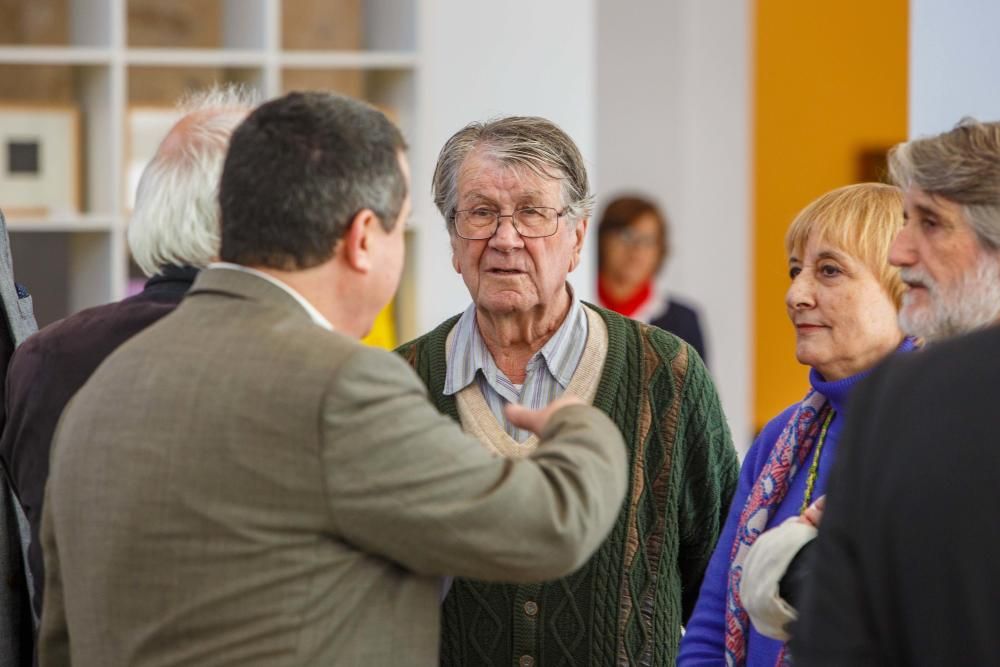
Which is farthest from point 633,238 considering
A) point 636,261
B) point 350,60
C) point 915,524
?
point 915,524

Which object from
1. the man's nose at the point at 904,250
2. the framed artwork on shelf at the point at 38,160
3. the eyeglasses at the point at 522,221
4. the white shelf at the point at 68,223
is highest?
the framed artwork on shelf at the point at 38,160

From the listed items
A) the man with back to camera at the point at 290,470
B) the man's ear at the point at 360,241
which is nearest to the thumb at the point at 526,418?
the man with back to camera at the point at 290,470

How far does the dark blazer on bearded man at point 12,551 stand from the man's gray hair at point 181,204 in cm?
29

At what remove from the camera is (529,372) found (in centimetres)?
226

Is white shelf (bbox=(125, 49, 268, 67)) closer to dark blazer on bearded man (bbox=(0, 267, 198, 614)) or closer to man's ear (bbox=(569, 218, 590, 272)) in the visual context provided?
man's ear (bbox=(569, 218, 590, 272))

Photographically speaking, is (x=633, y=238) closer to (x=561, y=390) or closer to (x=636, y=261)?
(x=636, y=261)

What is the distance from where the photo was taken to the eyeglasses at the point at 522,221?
7.36 ft

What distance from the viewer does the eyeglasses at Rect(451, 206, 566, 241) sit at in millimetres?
2242

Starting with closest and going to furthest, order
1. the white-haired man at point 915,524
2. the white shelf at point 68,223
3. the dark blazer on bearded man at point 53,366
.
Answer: the white-haired man at point 915,524 < the dark blazer on bearded man at point 53,366 < the white shelf at point 68,223

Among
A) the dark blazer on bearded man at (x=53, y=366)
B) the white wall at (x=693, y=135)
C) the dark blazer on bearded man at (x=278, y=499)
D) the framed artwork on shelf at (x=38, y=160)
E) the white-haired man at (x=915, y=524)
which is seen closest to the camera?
the white-haired man at (x=915, y=524)

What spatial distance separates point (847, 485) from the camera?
4.05 ft

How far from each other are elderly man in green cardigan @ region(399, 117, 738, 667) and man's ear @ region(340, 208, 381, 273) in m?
0.72

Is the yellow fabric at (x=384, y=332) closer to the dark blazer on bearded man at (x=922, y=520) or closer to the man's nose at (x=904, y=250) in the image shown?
the man's nose at (x=904, y=250)

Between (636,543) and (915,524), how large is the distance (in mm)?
993
